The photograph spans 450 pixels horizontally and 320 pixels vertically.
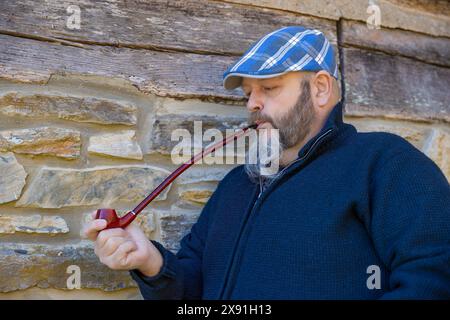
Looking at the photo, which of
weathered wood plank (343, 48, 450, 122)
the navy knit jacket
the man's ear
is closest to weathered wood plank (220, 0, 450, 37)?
weathered wood plank (343, 48, 450, 122)

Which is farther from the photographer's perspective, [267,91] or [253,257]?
[267,91]

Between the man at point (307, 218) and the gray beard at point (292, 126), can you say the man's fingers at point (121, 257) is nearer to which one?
the man at point (307, 218)

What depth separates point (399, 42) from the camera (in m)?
2.10

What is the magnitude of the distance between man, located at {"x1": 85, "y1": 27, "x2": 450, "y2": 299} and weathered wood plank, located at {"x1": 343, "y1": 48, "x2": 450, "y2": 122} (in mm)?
300

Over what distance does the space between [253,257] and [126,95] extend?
24.4 inches

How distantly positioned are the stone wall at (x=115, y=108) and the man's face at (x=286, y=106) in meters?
0.22

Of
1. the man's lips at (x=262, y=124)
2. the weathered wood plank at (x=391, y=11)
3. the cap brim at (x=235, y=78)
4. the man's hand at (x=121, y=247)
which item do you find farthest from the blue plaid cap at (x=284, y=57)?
the man's hand at (x=121, y=247)

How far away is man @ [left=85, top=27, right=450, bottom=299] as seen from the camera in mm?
1302

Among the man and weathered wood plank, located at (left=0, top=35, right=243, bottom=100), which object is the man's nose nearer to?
the man

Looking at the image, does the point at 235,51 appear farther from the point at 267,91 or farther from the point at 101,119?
the point at 101,119
